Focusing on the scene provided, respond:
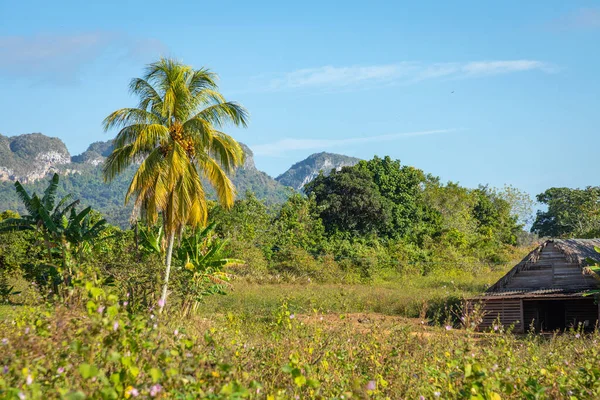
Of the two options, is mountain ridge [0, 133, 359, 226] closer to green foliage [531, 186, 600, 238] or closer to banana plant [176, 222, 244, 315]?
green foliage [531, 186, 600, 238]

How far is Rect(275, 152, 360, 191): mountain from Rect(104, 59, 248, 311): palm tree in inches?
6722

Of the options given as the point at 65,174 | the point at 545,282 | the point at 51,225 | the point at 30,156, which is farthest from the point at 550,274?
the point at 30,156

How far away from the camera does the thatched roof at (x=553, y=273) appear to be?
56.9 feet

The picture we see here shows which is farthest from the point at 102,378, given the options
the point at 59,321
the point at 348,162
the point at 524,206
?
the point at 348,162

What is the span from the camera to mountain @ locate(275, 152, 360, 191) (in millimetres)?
189375

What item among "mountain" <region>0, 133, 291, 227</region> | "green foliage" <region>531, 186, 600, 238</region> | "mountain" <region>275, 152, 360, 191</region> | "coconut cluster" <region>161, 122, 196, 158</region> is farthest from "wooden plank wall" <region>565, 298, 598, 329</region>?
"mountain" <region>275, 152, 360, 191</region>

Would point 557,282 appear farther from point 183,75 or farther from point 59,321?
point 59,321

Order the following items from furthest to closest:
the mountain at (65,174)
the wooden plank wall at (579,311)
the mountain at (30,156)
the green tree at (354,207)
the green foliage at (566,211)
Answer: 1. the mountain at (30,156)
2. the mountain at (65,174)
3. the green foliage at (566,211)
4. the green tree at (354,207)
5. the wooden plank wall at (579,311)

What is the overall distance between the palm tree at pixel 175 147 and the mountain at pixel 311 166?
171 metres

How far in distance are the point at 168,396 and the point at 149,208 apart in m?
11.1

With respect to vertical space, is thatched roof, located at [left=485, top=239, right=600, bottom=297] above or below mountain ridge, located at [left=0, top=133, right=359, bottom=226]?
below

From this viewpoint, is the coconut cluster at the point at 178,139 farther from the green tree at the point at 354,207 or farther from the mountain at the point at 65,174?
the mountain at the point at 65,174

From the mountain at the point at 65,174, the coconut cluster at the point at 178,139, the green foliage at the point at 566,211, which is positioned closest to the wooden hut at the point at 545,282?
the coconut cluster at the point at 178,139

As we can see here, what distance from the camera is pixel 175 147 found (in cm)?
1463
